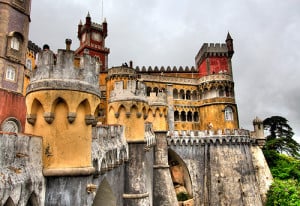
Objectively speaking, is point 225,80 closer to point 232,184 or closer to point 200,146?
point 200,146

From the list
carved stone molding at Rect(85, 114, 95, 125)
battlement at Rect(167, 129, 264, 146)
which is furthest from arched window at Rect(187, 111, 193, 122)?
carved stone molding at Rect(85, 114, 95, 125)

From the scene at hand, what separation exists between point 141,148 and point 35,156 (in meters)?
7.81

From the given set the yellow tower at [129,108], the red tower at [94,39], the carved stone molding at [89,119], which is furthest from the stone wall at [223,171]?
the carved stone molding at [89,119]

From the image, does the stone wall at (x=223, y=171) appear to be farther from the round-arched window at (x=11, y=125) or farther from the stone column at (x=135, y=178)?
the stone column at (x=135, y=178)

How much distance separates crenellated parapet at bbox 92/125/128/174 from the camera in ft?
24.2

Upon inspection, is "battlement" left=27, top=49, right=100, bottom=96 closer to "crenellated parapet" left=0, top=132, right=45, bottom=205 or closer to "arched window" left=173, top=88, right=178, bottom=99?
"crenellated parapet" left=0, top=132, right=45, bottom=205

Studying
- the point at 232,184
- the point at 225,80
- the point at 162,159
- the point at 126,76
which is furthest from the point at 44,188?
the point at 225,80

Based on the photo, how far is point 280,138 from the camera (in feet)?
138

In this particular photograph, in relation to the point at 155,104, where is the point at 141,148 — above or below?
below

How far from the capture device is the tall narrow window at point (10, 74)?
2338 centimetres

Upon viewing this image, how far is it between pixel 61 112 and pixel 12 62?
22.3m

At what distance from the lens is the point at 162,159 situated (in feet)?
79.6

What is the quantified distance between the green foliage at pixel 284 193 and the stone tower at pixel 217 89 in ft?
36.5

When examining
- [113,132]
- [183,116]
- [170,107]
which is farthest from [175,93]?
[113,132]
